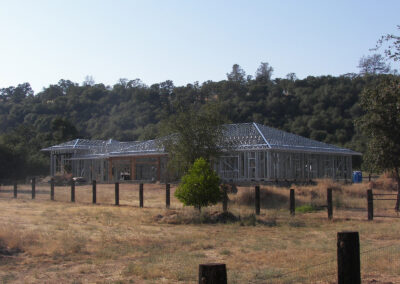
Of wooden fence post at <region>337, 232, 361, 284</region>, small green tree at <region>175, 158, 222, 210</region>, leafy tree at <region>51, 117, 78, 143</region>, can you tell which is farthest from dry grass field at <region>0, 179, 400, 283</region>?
leafy tree at <region>51, 117, 78, 143</region>

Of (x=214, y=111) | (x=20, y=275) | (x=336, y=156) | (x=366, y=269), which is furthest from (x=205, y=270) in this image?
(x=336, y=156)

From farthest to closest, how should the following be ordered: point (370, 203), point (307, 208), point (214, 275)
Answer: point (307, 208)
point (370, 203)
point (214, 275)

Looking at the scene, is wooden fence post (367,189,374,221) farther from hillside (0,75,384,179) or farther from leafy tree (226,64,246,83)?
leafy tree (226,64,246,83)

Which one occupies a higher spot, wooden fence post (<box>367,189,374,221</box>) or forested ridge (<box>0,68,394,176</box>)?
forested ridge (<box>0,68,394,176</box>)

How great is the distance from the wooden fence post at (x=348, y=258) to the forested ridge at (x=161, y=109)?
133 feet

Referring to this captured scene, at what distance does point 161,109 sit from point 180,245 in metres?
89.2

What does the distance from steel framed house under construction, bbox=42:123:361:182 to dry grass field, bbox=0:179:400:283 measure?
9.41 m

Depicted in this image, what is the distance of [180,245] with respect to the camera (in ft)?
41.9

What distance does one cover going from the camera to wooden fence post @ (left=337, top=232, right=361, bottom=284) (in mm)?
5734

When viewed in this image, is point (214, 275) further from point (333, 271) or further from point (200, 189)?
point (200, 189)

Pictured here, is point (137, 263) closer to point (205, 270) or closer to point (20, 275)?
point (20, 275)

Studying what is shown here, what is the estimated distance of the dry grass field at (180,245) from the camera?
9188mm

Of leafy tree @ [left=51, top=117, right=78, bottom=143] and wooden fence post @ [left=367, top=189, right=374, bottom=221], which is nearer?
wooden fence post @ [left=367, top=189, right=374, bottom=221]

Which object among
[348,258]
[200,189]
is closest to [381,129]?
[200,189]
